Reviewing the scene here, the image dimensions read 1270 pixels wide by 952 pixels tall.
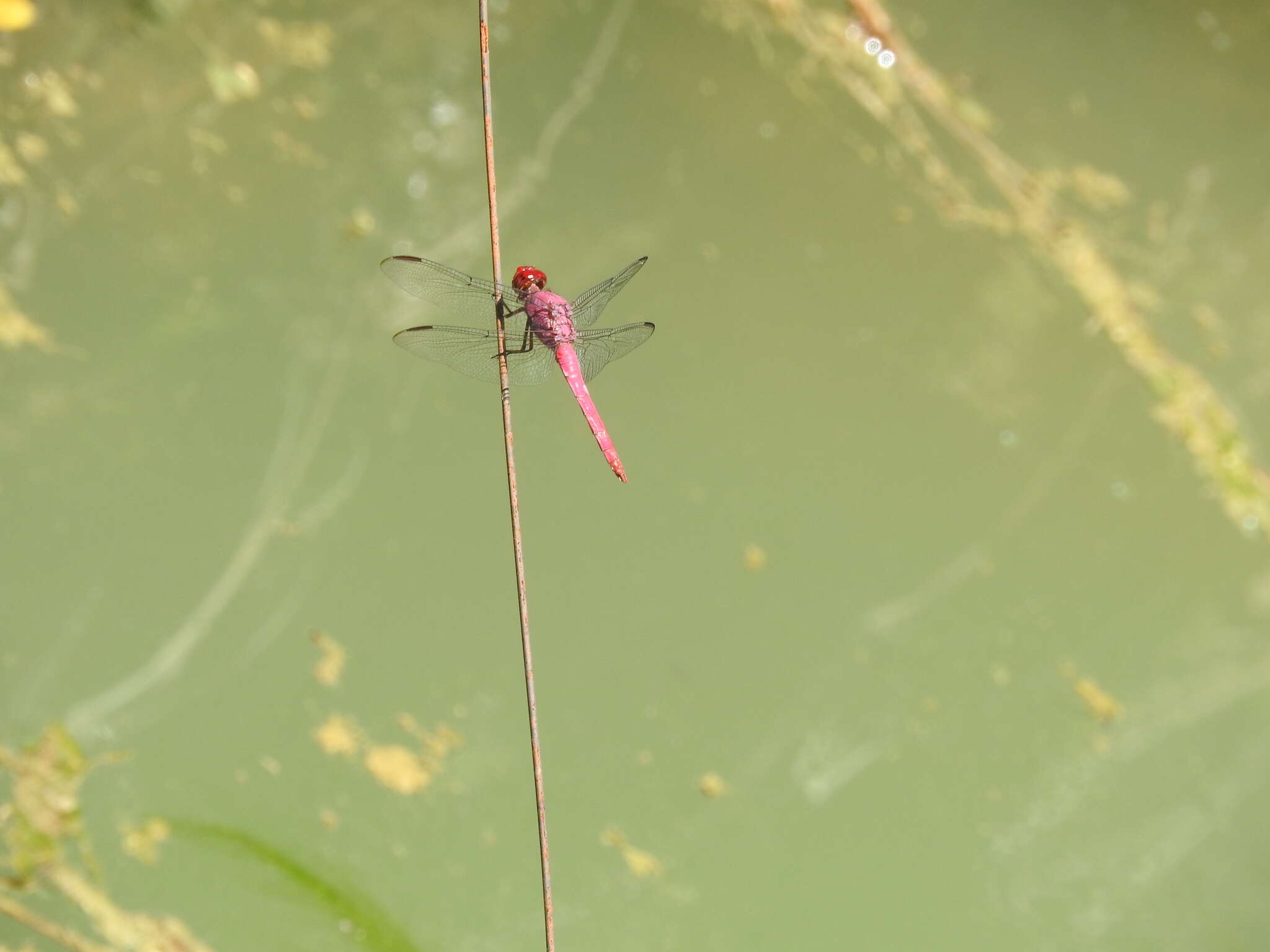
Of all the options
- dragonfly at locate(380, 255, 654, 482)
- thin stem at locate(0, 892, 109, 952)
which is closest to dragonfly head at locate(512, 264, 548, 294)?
dragonfly at locate(380, 255, 654, 482)

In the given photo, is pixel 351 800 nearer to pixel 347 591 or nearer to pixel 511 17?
pixel 347 591

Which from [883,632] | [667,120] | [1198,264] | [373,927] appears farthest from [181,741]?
[1198,264]

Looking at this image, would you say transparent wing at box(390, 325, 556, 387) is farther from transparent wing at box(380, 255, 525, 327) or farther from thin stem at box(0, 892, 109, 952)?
thin stem at box(0, 892, 109, 952)

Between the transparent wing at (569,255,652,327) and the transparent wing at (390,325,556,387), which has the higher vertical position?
the transparent wing at (569,255,652,327)

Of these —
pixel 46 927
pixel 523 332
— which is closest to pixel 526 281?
pixel 523 332

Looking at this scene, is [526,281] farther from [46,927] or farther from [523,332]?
[46,927]

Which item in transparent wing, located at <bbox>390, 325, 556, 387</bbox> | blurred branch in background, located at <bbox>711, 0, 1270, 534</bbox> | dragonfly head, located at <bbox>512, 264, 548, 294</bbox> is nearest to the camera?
transparent wing, located at <bbox>390, 325, 556, 387</bbox>
